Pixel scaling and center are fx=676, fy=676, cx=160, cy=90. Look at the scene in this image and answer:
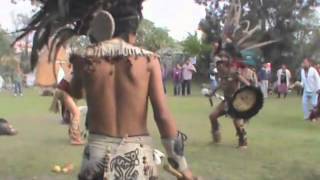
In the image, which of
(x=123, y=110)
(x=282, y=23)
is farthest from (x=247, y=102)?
(x=282, y=23)

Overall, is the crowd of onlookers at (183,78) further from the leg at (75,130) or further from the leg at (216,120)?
the leg at (75,130)

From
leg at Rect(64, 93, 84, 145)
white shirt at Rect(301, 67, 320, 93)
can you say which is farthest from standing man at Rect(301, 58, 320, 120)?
leg at Rect(64, 93, 84, 145)

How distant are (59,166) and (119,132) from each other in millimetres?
5001

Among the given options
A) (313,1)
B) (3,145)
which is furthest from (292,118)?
(313,1)

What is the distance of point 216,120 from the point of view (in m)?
11.6

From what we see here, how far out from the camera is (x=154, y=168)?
439 cm

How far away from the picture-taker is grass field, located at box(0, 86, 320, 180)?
878 cm

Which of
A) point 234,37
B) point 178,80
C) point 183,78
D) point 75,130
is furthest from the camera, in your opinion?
point 178,80

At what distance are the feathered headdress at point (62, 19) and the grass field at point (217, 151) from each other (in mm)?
3851

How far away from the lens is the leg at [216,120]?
11.4 meters

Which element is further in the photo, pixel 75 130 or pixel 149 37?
pixel 149 37

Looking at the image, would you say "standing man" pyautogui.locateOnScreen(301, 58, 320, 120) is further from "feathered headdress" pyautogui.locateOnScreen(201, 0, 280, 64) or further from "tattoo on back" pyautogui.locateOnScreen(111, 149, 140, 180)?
"tattoo on back" pyautogui.locateOnScreen(111, 149, 140, 180)

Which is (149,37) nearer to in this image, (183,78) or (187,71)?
(183,78)

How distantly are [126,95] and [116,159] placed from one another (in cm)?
41
